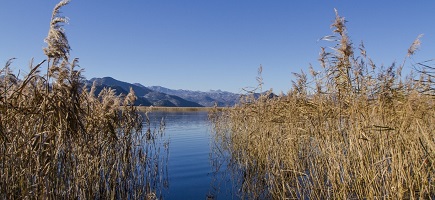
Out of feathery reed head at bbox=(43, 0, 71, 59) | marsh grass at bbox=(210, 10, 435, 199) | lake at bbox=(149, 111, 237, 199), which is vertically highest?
feathery reed head at bbox=(43, 0, 71, 59)

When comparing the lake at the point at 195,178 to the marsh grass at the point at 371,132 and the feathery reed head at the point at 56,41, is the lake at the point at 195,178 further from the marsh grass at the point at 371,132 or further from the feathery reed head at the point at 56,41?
the feathery reed head at the point at 56,41

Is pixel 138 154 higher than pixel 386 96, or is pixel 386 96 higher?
pixel 386 96

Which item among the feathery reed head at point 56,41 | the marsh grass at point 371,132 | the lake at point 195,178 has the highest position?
the feathery reed head at point 56,41

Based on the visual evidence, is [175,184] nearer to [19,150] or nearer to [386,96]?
[19,150]

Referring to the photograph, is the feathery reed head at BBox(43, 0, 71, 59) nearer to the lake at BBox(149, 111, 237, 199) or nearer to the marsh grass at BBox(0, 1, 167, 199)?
the marsh grass at BBox(0, 1, 167, 199)

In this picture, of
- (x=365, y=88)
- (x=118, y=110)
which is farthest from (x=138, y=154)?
(x=365, y=88)

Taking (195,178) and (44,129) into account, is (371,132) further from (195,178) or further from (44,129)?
(195,178)

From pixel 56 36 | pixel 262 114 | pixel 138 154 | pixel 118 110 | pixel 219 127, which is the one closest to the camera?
pixel 56 36

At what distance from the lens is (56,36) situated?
346 cm

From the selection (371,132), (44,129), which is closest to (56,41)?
(44,129)

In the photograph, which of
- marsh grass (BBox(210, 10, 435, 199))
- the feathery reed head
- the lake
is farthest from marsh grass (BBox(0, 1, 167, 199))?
the lake

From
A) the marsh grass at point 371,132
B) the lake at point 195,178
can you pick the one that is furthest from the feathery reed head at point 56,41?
the lake at point 195,178

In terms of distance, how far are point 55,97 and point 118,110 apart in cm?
380

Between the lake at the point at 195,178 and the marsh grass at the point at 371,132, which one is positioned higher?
the marsh grass at the point at 371,132
